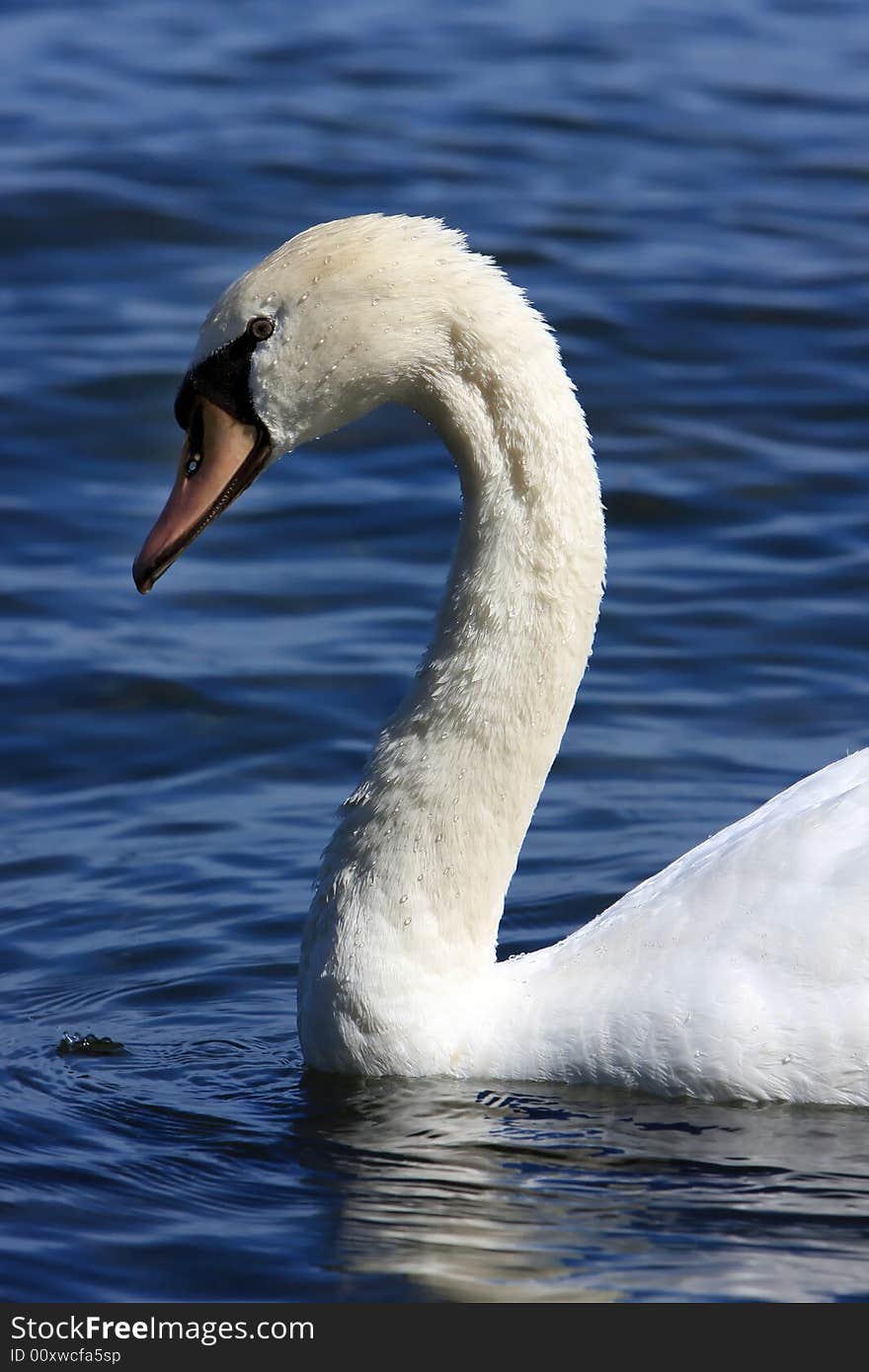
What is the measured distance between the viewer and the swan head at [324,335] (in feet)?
17.6

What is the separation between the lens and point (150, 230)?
12.6 metres

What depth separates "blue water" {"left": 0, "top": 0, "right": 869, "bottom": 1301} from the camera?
16.8ft

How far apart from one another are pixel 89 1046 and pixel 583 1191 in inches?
60.1

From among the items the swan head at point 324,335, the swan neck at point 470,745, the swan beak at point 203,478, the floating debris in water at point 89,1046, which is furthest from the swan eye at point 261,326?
the floating debris in water at point 89,1046

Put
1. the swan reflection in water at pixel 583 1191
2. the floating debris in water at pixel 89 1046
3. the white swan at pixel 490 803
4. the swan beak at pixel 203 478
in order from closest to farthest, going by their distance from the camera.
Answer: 1. the swan reflection in water at pixel 583 1191
2. the white swan at pixel 490 803
3. the swan beak at pixel 203 478
4. the floating debris in water at pixel 89 1046

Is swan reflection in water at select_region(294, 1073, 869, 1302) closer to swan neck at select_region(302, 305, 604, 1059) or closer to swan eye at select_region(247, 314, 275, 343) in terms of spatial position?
swan neck at select_region(302, 305, 604, 1059)

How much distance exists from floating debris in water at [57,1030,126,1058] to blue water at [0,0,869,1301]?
0.05 metres

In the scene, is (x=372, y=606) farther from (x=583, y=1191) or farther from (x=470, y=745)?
(x=583, y=1191)

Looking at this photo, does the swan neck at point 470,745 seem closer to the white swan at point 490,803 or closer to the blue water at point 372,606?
the white swan at point 490,803

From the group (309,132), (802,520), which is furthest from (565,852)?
(309,132)

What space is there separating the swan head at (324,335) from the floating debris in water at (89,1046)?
1280 mm

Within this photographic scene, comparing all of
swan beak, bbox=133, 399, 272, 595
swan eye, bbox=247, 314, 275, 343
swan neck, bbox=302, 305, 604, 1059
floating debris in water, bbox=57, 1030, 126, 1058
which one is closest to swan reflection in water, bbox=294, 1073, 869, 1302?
swan neck, bbox=302, 305, 604, 1059

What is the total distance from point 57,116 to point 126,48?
1765 millimetres

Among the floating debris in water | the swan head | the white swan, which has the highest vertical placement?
the swan head
